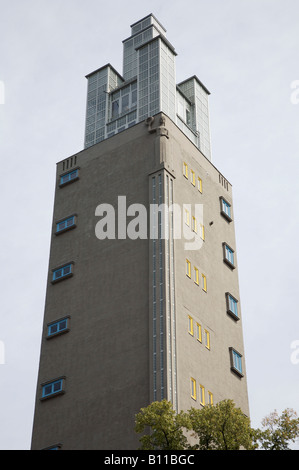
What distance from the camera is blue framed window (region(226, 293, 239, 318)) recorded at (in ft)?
223

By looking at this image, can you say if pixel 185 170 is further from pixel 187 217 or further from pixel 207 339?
pixel 207 339

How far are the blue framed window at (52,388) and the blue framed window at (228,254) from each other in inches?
755

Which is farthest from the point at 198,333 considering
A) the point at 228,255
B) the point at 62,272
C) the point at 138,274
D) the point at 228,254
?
the point at 62,272

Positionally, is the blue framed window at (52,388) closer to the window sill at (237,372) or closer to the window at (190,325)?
the window at (190,325)

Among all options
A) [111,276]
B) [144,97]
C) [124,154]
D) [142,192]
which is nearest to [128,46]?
[144,97]

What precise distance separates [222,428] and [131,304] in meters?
17.4

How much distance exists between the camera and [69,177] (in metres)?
73.9

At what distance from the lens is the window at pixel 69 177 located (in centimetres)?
7324

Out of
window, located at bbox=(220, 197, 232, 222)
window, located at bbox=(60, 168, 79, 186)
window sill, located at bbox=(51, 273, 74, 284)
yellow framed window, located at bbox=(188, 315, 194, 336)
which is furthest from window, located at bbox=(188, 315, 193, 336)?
window, located at bbox=(60, 168, 79, 186)

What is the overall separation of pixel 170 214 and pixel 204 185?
30.9 ft

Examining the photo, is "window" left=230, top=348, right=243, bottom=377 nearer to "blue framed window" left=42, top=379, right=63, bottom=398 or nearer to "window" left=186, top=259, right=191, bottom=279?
"window" left=186, top=259, right=191, bottom=279

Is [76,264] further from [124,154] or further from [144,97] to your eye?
[144,97]

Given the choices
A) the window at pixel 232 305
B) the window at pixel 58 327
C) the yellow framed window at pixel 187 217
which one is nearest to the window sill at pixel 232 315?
the window at pixel 232 305

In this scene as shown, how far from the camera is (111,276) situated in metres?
63.7
